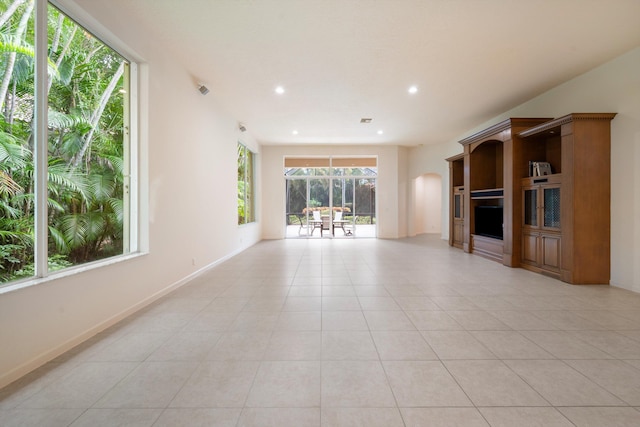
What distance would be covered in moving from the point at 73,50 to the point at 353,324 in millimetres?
3625

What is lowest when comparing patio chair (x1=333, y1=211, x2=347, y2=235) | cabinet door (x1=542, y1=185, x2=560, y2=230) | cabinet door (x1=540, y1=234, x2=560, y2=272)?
cabinet door (x1=540, y1=234, x2=560, y2=272)

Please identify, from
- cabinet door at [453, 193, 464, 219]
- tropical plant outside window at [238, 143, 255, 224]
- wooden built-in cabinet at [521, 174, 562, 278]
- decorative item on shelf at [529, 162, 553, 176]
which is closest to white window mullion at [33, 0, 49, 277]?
tropical plant outside window at [238, 143, 255, 224]

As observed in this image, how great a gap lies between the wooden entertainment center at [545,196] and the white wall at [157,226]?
18.3 ft

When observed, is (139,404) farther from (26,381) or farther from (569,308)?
(569,308)

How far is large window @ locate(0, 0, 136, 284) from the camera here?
2043mm

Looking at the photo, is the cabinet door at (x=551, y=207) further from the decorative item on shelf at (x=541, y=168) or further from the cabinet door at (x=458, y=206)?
the cabinet door at (x=458, y=206)

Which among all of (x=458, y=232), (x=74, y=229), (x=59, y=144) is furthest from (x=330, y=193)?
(x=59, y=144)

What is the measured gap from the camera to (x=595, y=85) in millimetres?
4402

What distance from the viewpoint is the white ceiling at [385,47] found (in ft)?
9.96

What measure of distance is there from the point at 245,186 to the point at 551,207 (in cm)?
699

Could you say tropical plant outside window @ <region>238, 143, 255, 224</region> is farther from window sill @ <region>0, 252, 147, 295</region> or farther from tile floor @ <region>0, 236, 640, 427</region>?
window sill @ <region>0, 252, 147, 295</region>

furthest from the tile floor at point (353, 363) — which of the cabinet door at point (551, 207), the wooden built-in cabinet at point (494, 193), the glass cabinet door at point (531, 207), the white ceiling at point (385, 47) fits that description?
the white ceiling at point (385, 47)

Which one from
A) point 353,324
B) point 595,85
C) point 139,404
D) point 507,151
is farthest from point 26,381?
point 595,85

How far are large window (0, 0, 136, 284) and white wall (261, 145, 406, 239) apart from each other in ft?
21.6
